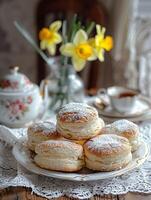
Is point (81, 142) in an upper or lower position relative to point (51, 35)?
lower

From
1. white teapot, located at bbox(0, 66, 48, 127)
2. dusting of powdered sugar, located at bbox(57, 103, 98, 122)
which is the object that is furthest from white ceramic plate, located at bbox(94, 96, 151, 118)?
dusting of powdered sugar, located at bbox(57, 103, 98, 122)

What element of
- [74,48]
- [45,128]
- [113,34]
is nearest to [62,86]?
[74,48]

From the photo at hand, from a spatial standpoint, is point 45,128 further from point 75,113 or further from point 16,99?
point 16,99

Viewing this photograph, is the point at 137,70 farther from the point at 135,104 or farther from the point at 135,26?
the point at 135,104

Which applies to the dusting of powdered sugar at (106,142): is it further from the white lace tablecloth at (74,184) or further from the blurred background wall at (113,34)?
the blurred background wall at (113,34)

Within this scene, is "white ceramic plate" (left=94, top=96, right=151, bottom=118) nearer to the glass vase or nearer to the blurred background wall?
the glass vase

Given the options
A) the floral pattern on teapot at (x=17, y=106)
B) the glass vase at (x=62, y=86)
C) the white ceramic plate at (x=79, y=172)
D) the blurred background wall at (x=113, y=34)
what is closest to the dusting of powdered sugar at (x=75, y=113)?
the white ceramic plate at (x=79, y=172)

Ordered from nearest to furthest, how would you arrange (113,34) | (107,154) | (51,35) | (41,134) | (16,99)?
(107,154) < (41,134) < (16,99) < (51,35) < (113,34)
